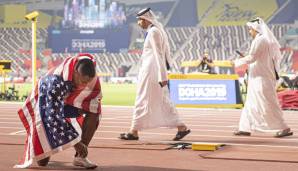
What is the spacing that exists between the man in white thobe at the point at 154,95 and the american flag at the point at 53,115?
2948 millimetres

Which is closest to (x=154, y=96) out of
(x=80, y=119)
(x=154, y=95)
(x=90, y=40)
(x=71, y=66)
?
(x=154, y=95)

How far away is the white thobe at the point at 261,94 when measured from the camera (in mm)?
10086

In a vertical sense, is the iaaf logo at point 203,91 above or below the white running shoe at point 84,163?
above

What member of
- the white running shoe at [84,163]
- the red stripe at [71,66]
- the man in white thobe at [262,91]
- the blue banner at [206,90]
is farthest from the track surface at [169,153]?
the blue banner at [206,90]

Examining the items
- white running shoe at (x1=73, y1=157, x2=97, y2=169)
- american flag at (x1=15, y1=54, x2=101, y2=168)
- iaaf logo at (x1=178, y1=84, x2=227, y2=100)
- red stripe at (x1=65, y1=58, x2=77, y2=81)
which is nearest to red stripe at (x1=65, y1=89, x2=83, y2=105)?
american flag at (x1=15, y1=54, x2=101, y2=168)

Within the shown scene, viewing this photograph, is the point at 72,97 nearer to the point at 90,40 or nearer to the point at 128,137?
the point at 128,137

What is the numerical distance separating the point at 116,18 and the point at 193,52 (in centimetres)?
863

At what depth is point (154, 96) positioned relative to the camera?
29.7 feet

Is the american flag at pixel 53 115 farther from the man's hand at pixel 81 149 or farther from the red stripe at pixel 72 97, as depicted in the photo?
the man's hand at pixel 81 149

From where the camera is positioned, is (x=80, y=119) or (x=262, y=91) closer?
(x=80, y=119)

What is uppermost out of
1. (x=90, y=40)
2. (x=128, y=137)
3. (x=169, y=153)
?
(x=90, y=40)

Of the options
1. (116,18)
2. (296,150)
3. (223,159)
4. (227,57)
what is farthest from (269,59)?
(116,18)

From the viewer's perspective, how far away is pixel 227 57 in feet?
191

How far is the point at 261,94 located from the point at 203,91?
9.34m
